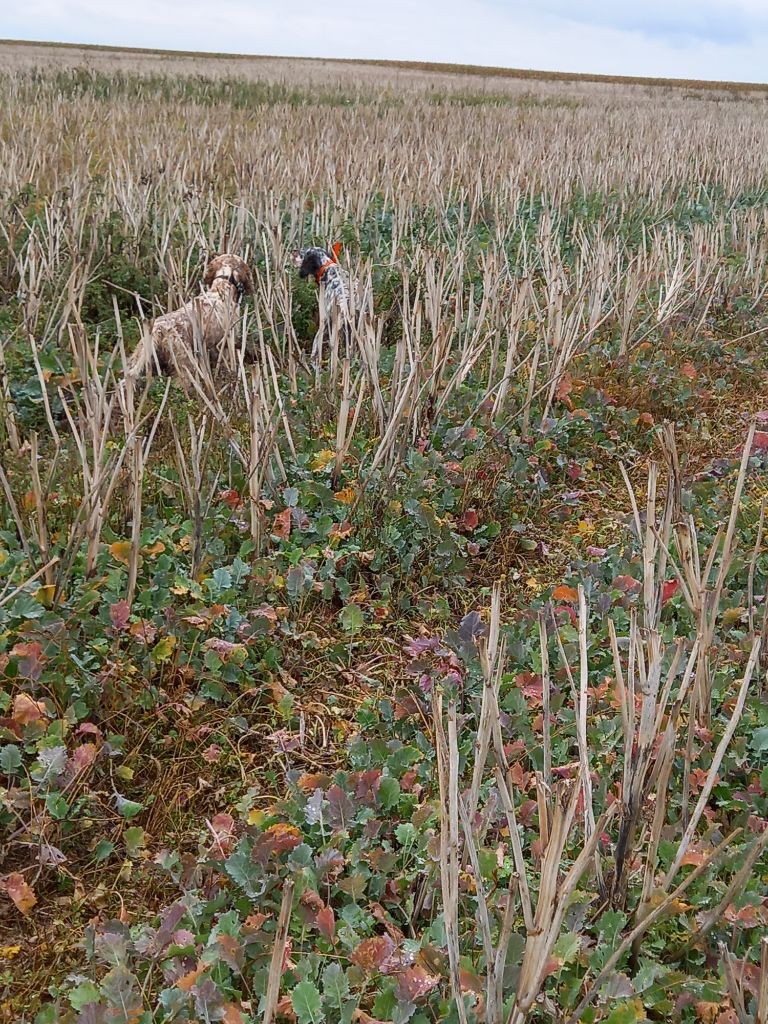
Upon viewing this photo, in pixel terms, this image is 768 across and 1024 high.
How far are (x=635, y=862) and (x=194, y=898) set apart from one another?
3.24 ft

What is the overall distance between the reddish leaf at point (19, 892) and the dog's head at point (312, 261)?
3942mm

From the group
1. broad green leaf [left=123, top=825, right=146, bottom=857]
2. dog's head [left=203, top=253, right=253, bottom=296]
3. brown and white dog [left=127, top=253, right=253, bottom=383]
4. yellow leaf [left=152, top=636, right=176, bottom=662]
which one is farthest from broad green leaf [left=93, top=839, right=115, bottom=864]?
dog's head [left=203, top=253, right=253, bottom=296]

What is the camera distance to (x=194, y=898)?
1595 millimetres

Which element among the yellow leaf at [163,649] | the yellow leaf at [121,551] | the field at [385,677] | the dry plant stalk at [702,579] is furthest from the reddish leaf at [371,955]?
the yellow leaf at [121,551]

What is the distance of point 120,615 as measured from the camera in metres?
2.18

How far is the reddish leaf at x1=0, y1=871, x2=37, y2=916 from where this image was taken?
5.35 ft

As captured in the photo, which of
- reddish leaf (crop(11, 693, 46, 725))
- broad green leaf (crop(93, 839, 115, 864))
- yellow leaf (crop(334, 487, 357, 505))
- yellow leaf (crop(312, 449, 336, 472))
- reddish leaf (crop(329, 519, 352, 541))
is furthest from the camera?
yellow leaf (crop(312, 449, 336, 472))

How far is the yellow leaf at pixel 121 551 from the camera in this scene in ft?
7.79

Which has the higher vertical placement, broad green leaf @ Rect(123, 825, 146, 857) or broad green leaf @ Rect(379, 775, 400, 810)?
broad green leaf @ Rect(379, 775, 400, 810)

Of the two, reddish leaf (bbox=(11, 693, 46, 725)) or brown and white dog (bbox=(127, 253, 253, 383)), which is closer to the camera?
reddish leaf (bbox=(11, 693, 46, 725))

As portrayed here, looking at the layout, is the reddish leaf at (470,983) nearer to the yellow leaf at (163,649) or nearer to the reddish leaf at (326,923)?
the reddish leaf at (326,923)

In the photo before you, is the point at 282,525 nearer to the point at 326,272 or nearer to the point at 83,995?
the point at 83,995

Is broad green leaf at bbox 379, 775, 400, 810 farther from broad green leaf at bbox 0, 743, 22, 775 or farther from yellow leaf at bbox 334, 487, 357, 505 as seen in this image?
yellow leaf at bbox 334, 487, 357, 505

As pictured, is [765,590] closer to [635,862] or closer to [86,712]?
[635,862]
